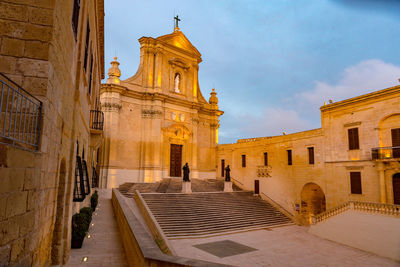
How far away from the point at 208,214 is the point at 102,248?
1081cm

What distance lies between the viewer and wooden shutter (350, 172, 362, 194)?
19484 mm

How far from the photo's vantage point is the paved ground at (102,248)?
7.53 meters

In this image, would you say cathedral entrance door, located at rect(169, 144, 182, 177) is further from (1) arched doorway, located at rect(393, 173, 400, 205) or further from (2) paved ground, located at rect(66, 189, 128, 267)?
(1) arched doorway, located at rect(393, 173, 400, 205)

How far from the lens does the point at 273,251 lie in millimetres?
13898

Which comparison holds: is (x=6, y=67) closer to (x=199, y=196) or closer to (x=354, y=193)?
(x=199, y=196)

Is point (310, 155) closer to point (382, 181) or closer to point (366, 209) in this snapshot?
point (382, 181)

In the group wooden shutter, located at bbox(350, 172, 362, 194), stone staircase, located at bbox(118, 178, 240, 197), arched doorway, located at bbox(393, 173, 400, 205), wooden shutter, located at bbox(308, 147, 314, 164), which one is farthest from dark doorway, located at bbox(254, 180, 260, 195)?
arched doorway, located at bbox(393, 173, 400, 205)

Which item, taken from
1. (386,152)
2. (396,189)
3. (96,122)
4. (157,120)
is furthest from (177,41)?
(396,189)

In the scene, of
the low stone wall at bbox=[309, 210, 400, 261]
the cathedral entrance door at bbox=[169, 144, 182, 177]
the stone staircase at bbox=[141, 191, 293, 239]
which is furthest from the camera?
the cathedral entrance door at bbox=[169, 144, 182, 177]

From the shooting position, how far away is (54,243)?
6328 millimetres

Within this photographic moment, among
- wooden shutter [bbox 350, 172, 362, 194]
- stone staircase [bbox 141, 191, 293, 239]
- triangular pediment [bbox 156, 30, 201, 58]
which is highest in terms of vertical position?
triangular pediment [bbox 156, 30, 201, 58]

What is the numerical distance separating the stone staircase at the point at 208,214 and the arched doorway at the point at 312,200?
95.0 inches

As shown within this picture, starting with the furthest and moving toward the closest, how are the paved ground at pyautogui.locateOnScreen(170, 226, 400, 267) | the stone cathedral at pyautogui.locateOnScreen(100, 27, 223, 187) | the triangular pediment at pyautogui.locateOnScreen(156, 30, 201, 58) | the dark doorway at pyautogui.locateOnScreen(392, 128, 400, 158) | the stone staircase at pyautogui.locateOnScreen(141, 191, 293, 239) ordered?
the triangular pediment at pyautogui.locateOnScreen(156, 30, 201, 58) < the stone cathedral at pyautogui.locateOnScreen(100, 27, 223, 187) < the dark doorway at pyautogui.locateOnScreen(392, 128, 400, 158) < the stone staircase at pyautogui.locateOnScreen(141, 191, 293, 239) < the paved ground at pyautogui.locateOnScreen(170, 226, 400, 267)

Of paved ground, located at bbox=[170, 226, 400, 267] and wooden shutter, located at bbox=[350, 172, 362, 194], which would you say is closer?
paved ground, located at bbox=[170, 226, 400, 267]
